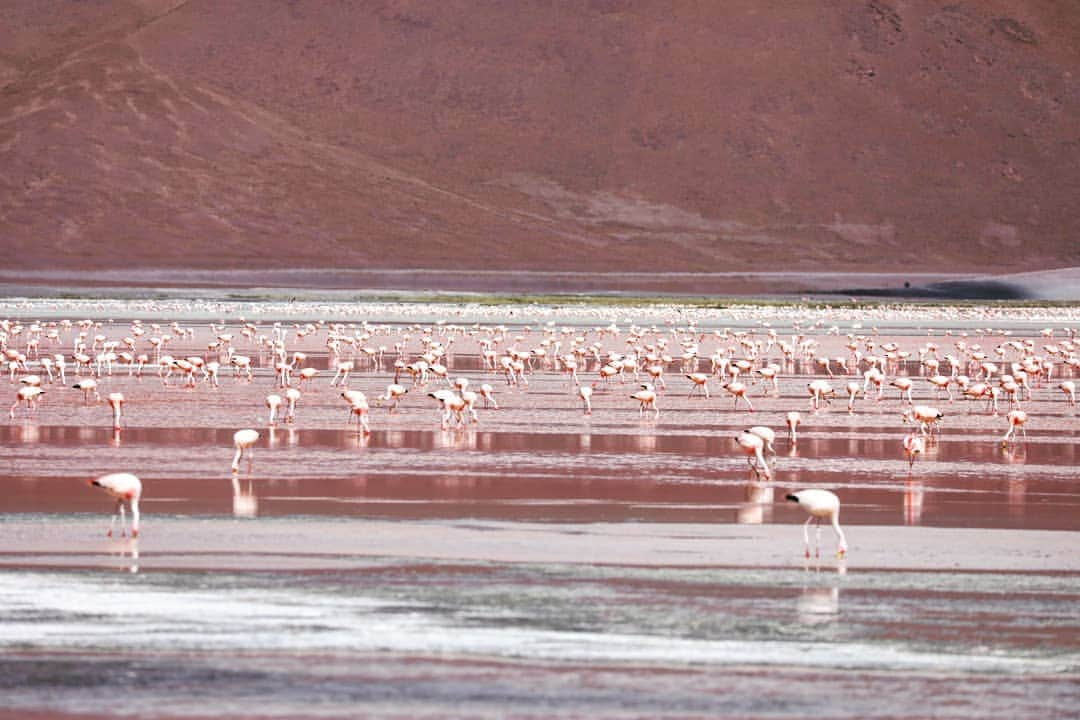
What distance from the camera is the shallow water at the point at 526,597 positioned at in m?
9.04

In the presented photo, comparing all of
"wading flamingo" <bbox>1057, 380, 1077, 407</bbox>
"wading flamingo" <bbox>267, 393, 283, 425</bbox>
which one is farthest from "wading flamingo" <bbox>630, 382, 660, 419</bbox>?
"wading flamingo" <bbox>1057, 380, 1077, 407</bbox>

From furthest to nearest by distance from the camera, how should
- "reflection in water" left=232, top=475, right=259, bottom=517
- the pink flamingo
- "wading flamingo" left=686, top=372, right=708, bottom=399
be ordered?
"wading flamingo" left=686, top=372, right=708, bottom=399 → the pink flamingo → "reflection in water" left=232, top=475, right=259, bottom=517

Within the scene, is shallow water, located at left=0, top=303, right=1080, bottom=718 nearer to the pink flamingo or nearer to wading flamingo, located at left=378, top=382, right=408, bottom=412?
wading flamingo, located at left=378, top=382, right=408, bottom=412

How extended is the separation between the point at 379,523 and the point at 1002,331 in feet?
121

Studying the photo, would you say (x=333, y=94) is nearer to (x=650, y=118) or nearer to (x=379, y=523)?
(x=650, y=118)

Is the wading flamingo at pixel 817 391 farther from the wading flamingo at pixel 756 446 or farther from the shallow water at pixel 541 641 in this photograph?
the shallow water at pixel 541 641

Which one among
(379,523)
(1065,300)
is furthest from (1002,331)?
(379,523)

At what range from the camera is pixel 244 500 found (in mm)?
14820

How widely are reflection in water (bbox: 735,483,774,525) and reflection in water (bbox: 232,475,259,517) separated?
10.7 ft

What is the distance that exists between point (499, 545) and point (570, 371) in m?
17.7

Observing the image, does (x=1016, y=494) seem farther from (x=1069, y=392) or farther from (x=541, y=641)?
(x=1069, y=392)

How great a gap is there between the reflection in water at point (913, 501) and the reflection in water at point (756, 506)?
948 millimetres

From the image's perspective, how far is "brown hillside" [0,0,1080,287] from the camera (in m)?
94.2

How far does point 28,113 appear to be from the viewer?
339ft
